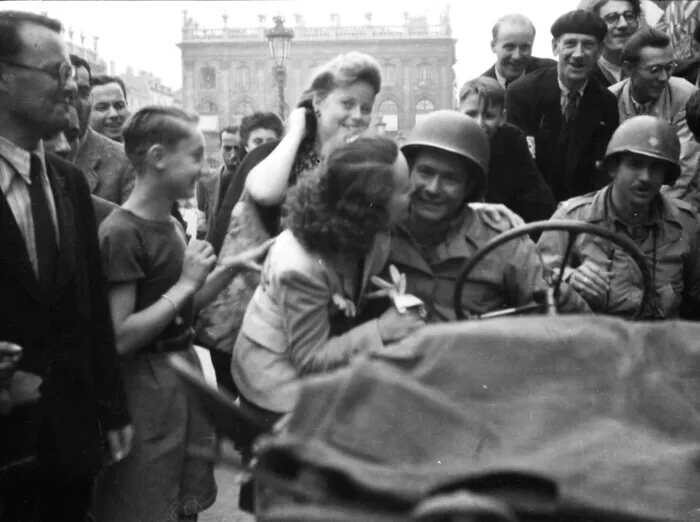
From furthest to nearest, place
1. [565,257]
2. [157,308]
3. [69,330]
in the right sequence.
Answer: [157,308]
[69,330]
[565,257]

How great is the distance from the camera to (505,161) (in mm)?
4293

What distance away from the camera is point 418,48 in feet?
36.4

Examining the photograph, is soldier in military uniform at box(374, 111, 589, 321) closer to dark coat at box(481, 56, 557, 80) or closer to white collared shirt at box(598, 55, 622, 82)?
dark coat at box(481, 56, 557, 80)

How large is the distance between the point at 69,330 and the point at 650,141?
2417 mm

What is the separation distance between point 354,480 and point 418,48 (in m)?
10.2

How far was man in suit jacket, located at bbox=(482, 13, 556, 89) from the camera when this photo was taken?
5324 mm

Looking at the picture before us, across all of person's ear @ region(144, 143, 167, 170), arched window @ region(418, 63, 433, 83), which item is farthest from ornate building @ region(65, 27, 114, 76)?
arched window @ region(418, 63, 433, 83)

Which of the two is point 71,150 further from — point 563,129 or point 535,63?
point 535,63

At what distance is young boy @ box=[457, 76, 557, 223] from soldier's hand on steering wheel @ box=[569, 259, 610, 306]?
1000 millimetres

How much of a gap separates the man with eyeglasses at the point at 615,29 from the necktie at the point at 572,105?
62 centimetres

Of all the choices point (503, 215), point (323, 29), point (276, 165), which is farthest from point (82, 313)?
point (323, 29)

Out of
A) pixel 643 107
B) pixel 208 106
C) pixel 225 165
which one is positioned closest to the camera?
pixel 643 107

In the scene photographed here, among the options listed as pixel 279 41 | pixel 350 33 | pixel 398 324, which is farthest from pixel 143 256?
pixel 279 41

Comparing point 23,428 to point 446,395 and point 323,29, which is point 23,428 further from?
point 323,29
